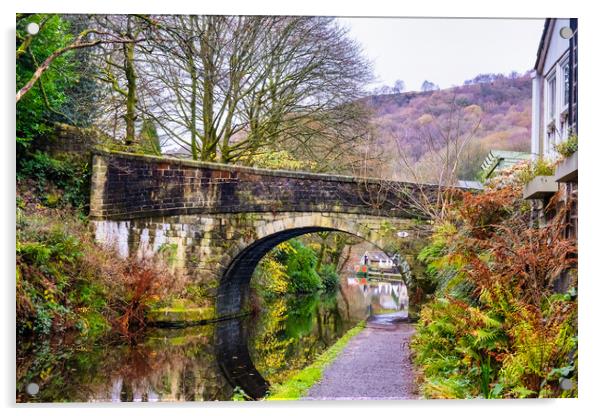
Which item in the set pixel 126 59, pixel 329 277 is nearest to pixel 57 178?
pixel 126 59

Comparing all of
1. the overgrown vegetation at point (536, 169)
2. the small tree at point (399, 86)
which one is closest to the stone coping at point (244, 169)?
the small tree at point (399, 86)

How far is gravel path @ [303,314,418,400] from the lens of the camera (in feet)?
20.1

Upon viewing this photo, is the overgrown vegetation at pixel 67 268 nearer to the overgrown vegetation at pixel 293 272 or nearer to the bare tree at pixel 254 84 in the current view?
the bare tree at pixel 254 84

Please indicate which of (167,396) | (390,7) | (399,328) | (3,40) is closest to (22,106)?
(3,40)

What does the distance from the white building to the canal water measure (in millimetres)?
3925

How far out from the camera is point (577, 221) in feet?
20.0

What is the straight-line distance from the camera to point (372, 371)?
285 inches

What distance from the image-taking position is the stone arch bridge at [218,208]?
32.1 ft

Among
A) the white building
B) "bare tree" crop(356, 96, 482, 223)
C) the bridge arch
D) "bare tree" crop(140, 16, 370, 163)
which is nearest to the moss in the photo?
the bridge arch

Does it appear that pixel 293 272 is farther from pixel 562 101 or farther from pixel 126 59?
pixel 562 101

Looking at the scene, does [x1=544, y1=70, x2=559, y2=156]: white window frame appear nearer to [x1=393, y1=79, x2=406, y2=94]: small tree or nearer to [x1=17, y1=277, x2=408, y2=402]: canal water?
[x1=393, y1=79, x2=406, y2=94]: small tree

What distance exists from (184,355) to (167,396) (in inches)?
80.4

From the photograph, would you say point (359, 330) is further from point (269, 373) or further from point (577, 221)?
point (577, 221)

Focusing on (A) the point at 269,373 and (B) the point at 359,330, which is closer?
(A) the point at 269,373
